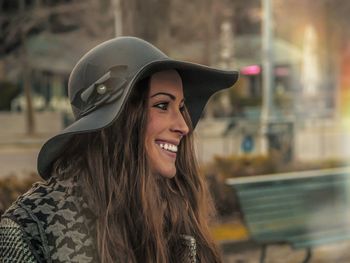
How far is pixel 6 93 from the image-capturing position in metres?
27.5

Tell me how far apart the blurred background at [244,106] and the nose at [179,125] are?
46 centimetres

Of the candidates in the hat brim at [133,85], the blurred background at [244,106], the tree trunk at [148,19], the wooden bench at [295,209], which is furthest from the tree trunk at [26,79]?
the hat brim at [133,85]

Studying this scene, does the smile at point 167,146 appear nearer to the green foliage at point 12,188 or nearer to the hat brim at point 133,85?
the hat brim at point 133,85

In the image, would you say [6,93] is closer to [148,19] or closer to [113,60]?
[148,19]

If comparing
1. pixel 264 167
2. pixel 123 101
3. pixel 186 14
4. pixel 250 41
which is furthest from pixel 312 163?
pixel 250 41

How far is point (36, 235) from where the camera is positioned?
1295 mm

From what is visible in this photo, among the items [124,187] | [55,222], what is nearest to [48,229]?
[55,222]

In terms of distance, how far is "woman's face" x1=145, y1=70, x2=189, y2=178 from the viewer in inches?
59.1

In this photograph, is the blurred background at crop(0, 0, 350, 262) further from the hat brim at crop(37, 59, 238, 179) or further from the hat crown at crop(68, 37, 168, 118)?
the hat crown at crop(68, 37, 168, 118)

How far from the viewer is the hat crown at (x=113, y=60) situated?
143 centimetres

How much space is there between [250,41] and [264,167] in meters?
17.6

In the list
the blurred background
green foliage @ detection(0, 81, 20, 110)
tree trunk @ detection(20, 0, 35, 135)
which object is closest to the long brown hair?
the blurred background

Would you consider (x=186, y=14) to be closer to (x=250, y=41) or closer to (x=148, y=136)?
(x=250, y=41)

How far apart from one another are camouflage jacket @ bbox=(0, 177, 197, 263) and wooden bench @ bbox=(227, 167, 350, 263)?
14.3 feet
